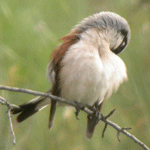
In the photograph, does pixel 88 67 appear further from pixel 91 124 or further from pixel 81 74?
pixel 91 124

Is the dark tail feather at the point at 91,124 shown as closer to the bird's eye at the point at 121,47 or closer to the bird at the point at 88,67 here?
the bird at the point at 88,67

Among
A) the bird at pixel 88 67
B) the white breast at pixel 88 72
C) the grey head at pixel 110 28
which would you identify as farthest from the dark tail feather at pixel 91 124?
the grey head at pixel 110 28

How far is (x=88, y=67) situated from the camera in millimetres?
1047

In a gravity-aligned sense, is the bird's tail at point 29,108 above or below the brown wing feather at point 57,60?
below

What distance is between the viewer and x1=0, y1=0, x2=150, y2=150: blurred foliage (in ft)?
4.81

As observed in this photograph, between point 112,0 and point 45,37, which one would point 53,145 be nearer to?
point 45,37

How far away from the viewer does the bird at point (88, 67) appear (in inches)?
41.9

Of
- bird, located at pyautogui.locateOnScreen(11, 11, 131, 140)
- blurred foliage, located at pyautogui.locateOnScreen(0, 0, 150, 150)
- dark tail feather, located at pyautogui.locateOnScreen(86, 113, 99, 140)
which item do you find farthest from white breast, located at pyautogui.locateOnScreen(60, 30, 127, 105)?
blurred foliage, located at pyautogui.locateOnScreen(0, 0, 150, 150)

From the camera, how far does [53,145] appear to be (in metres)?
1.46

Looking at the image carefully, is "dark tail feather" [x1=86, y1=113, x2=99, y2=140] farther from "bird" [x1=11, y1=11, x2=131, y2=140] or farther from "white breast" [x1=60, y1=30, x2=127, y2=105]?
"white breast" [x1=60, y1=30, x2=127, y2=105]

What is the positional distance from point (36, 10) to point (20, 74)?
1.33ft

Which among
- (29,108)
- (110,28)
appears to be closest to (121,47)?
(110,28)

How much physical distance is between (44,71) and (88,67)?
0.51 meters

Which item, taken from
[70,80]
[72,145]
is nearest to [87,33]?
[70,80]
